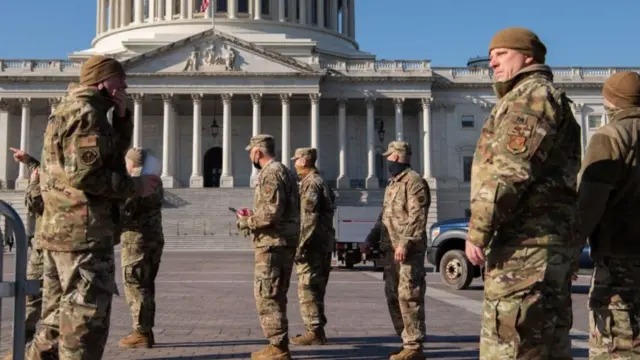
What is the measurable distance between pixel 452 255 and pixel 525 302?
14917mm

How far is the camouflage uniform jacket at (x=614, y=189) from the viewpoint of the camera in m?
5.68

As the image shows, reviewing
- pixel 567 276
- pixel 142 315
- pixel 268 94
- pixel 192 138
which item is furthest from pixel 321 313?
pixel 192 138

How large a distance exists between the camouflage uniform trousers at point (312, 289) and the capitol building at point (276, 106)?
4472cm

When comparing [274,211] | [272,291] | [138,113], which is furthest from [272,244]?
[138,113]

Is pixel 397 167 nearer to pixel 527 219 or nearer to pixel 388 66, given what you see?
pixel 527 219

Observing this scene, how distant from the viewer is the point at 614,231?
580cm

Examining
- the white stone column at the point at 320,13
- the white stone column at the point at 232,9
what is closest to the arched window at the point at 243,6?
the white stone column at the point at 232,9

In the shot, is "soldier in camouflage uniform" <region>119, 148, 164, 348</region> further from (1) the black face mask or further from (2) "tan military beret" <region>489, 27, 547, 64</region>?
(2) "tan military beret" <region>489, 27, 547, 64</region>

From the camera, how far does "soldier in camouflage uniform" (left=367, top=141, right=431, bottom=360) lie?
8.52 meters

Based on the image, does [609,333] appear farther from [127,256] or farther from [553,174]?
[127,256]

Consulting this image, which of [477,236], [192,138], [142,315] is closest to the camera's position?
[477,236]

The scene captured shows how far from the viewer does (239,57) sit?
58406 mm

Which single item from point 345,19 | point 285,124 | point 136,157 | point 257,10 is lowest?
point 136,157

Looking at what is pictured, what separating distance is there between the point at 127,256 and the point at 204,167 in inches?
2170
